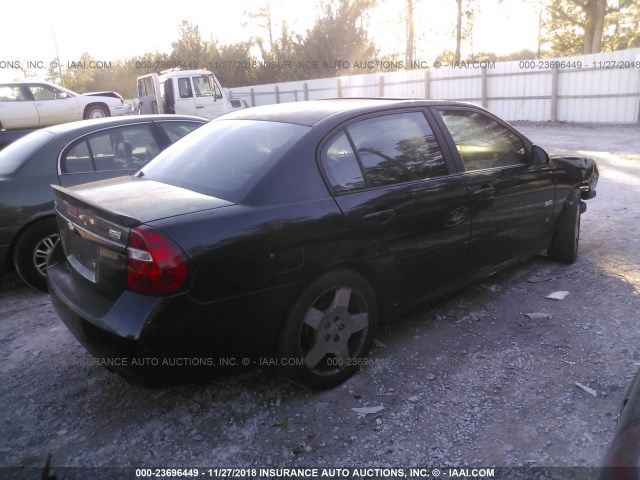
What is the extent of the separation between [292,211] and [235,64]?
1515 inches

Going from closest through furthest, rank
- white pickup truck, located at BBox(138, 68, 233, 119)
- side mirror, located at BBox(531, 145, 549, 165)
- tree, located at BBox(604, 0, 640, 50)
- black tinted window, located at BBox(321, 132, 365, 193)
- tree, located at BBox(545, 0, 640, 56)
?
black tinted window, located at BBox(321, 132, 365, 193), side mirror, located at BBox(531, 145, 549, 165), white pickup truck, located at BBox(138, 68, 233, 119), tree, located at BBox(545, 0, 640, 56), tree, located at BBox(604, 0, 640, 50)

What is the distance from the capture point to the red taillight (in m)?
2.38

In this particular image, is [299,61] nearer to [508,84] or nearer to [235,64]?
[235,64]

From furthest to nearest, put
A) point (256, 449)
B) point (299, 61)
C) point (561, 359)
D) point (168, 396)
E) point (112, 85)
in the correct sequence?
point (112, 85) → point (299, 61) → point (561, 359) → point (168, 396) → point (256, 449)

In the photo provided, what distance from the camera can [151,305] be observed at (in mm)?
2406

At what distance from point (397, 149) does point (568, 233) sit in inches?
88.5

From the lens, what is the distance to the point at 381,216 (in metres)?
3.13

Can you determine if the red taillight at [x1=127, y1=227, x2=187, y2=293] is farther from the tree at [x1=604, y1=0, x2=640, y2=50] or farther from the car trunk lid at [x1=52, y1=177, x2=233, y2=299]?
the tree at [x1=604, y1=0, x2=640, y2=50]

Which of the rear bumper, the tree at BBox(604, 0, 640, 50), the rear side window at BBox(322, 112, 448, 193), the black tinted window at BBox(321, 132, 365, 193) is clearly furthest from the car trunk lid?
the tree at BBox(604, 0, 640, 50)

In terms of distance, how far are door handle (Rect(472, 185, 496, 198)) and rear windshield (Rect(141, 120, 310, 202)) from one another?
1402 millimetres

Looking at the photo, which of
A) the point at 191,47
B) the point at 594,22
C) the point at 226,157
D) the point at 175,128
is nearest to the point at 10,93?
the point at 175,128

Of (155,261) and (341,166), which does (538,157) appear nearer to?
(341,166)

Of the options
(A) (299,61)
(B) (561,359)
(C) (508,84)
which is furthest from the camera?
(A) (299,61)

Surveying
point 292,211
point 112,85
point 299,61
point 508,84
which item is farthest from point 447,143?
point 112,85
